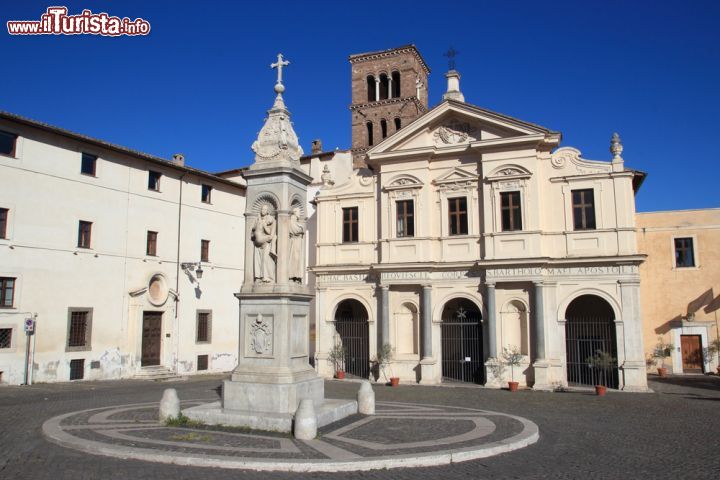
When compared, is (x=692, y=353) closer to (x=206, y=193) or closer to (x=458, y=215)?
(x=458, y=215)

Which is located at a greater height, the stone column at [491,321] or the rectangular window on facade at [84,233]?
the rectangular window on facade at [84,233]

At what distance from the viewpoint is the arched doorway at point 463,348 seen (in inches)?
983

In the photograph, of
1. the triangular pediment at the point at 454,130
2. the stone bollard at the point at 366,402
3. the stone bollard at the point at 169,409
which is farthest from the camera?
the triangular pediment at the point at 454,130

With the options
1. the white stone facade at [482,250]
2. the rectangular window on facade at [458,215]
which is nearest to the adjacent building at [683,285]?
the white stone facade at [482,250]

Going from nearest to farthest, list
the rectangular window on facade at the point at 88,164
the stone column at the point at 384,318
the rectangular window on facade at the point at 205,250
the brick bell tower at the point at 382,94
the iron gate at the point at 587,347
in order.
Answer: the iron gate at the point at 587,347 → the rectangular window on facade at the point at 88,164 → the stone column at the point at 384,318 → the rectangular window on facade at the point at 205,250 → the brick bell tower at the point at 382,94

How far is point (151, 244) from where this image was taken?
90.6ft

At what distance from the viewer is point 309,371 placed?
12391mm

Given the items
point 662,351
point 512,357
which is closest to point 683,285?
point 662,351

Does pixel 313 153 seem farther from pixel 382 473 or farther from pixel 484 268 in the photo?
pixel 382 473

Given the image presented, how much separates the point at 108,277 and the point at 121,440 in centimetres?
1663

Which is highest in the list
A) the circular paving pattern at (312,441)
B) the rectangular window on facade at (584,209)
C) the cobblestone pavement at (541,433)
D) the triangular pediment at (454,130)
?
the triangular pediment at (454,130)

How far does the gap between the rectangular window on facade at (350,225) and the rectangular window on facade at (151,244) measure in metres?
9.07

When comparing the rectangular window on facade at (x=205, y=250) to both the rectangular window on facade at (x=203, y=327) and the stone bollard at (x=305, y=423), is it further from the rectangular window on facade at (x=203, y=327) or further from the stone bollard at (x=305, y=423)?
the stone bollard at (x=305, y=423)

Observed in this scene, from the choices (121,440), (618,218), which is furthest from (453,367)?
(121,440)
